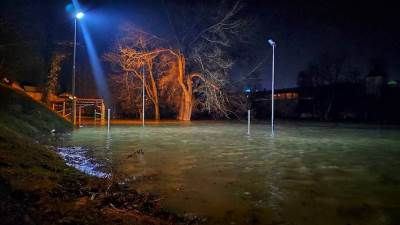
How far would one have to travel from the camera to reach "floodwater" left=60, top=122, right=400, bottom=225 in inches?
239

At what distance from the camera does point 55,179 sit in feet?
24.5

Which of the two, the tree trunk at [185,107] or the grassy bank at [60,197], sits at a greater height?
the tree trunk at [185,107]

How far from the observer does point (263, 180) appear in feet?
28.4

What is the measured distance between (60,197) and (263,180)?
424 cm

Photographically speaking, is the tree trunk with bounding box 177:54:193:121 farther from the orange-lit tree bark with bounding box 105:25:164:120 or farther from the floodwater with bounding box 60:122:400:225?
the floodwater with bounding box 60:122:400:225

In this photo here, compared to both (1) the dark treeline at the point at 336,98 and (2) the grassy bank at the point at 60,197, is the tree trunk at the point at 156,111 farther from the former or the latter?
(2) the grassy bank at the point at 60,197

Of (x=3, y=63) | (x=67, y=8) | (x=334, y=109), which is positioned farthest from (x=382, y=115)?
(x=3, y=63)

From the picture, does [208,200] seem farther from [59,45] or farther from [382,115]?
[382,115]

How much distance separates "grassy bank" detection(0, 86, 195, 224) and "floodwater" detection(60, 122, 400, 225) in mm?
521

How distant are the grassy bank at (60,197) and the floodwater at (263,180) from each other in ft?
1.71

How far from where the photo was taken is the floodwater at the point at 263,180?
608 centimetres

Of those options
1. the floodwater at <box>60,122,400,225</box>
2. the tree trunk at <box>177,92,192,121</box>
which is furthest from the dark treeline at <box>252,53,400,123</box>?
the floodwater at <box>60,122,400,225</box>

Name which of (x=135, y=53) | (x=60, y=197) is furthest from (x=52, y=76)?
(x=60, y=197)

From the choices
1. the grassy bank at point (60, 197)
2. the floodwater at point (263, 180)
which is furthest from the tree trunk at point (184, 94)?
the grassy bank at point (60, 197)
